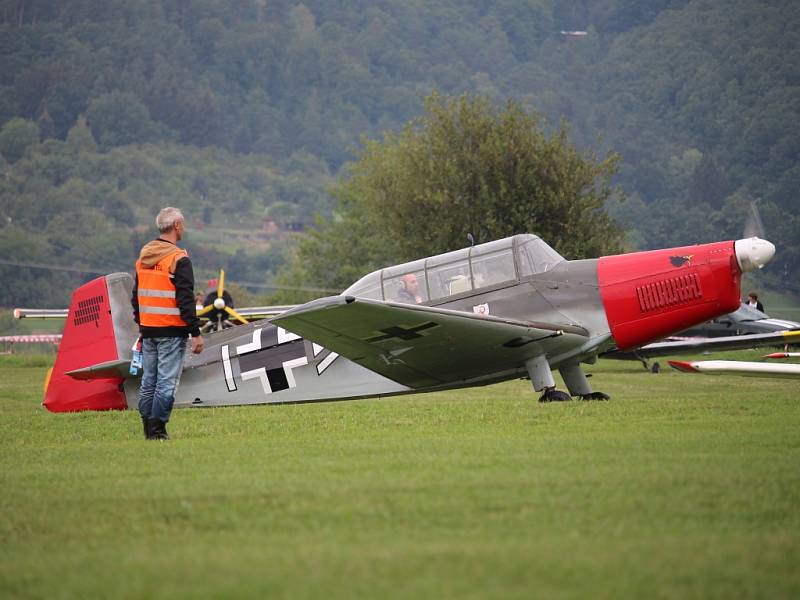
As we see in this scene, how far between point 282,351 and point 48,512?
7.80 meters

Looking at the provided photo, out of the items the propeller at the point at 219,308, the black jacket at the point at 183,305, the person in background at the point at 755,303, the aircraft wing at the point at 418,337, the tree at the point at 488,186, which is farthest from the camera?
the tree at the point at 488,186

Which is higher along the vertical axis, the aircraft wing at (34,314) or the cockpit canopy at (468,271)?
the aircraft wing at (34,314)

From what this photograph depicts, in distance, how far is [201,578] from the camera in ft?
15.8

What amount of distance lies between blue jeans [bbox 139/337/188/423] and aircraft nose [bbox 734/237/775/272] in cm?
636

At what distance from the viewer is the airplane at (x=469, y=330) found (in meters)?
13.0

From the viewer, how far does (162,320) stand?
9773 mm

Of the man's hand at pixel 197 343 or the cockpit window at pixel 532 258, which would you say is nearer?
the man's hand at pixel 197 343

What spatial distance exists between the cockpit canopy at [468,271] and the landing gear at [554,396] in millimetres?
1305

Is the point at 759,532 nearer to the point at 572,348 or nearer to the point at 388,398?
the point at 572,348

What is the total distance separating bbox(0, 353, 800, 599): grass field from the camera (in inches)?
186

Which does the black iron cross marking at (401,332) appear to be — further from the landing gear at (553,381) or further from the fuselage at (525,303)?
the landing gear at (553,381)

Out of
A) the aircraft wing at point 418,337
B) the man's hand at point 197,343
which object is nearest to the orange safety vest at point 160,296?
the man's hand at point 197,343

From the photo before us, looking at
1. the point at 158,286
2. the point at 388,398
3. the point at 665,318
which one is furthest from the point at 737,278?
the point at 158,286

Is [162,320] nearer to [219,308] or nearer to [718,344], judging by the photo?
[718,344]
